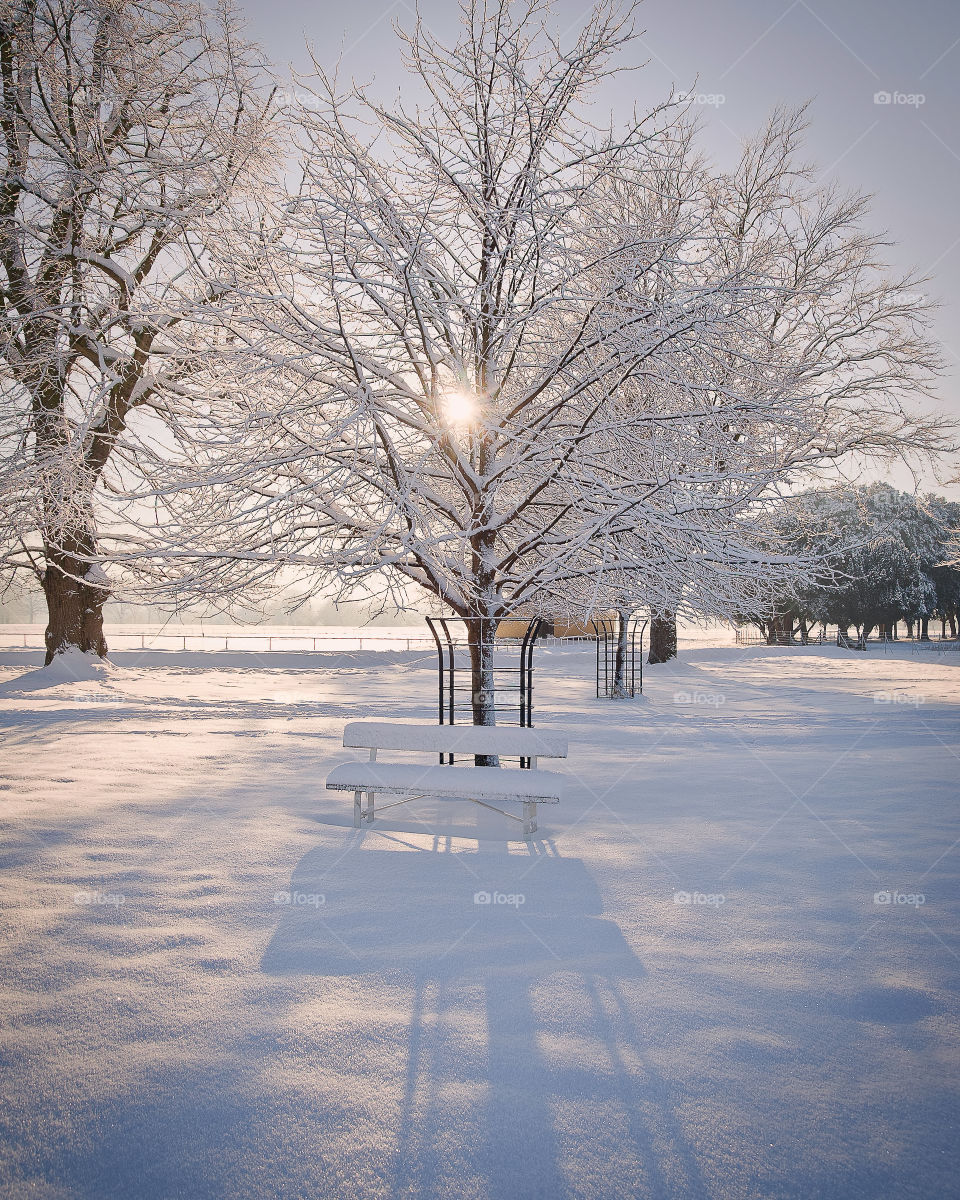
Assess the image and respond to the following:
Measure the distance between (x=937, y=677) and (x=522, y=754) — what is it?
22.8 m

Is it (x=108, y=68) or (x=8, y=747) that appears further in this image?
(x=108, y=68)

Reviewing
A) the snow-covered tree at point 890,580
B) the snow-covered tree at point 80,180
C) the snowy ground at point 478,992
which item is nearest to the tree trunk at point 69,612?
the snow-covered tree at point 80,180

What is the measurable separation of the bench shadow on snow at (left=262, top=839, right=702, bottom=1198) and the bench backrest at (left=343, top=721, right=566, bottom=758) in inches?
39.0

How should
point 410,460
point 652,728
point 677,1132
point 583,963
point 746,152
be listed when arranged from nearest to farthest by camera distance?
point 677,1132, point 583,963, point 410,460, point 652,728, point 746,152

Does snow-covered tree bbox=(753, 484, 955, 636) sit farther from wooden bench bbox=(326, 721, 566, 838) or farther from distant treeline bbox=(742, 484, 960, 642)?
wooden bench bbox=(326, 721, 566, 838)

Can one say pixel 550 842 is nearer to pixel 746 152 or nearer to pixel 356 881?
pixel 356 881

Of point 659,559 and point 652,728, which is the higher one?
point 659,559

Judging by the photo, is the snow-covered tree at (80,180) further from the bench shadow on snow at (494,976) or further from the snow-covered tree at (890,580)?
the snow-covered tree at (890,580)

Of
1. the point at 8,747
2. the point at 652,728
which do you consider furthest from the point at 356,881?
the point at 652,728

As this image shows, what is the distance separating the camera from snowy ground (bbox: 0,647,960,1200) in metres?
2.85

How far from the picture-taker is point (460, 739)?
733cm

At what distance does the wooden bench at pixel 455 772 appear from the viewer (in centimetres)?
666

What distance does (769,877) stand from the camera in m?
5.82

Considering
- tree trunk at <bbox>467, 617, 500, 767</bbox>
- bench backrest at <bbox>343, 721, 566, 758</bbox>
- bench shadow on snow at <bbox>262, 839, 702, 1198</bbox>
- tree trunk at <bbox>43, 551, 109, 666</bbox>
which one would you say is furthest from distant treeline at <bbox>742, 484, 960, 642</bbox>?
bench shadow on snow at <bbox>262, 839, 702, 1198</bbox>
